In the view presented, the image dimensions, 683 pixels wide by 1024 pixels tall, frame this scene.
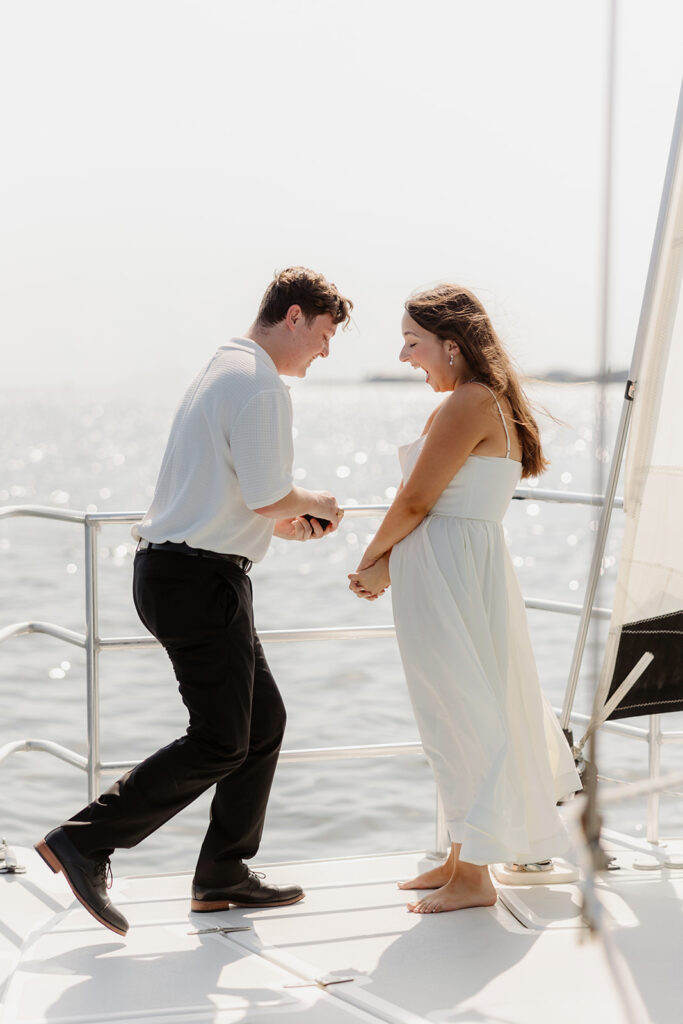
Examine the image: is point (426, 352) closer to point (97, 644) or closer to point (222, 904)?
point (97, 644)

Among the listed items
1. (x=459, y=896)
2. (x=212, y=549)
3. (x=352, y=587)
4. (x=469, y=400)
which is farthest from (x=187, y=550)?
(x=459, y=896)

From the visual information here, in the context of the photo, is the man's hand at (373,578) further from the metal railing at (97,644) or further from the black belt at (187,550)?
→ the black belt at (187,550)

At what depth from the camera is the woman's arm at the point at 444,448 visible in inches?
112

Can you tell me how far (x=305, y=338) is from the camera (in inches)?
111

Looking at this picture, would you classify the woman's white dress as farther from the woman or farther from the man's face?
the man's face

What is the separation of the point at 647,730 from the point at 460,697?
781 mm

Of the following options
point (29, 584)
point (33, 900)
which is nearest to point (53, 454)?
point (29, 584)

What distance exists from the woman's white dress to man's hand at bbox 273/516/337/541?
0.67 ft

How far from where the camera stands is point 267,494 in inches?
104

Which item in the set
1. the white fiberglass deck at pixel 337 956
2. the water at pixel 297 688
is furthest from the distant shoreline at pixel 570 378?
the white fiberglass deck at pixel 337 956

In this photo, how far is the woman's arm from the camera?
285cm

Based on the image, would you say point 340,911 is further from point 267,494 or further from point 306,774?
point 306,774

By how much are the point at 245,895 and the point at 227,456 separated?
1.11 m

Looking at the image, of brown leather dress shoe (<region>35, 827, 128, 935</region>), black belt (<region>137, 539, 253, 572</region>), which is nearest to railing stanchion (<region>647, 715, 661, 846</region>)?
black belt (<region>137, 539, 253, 572</region>)
